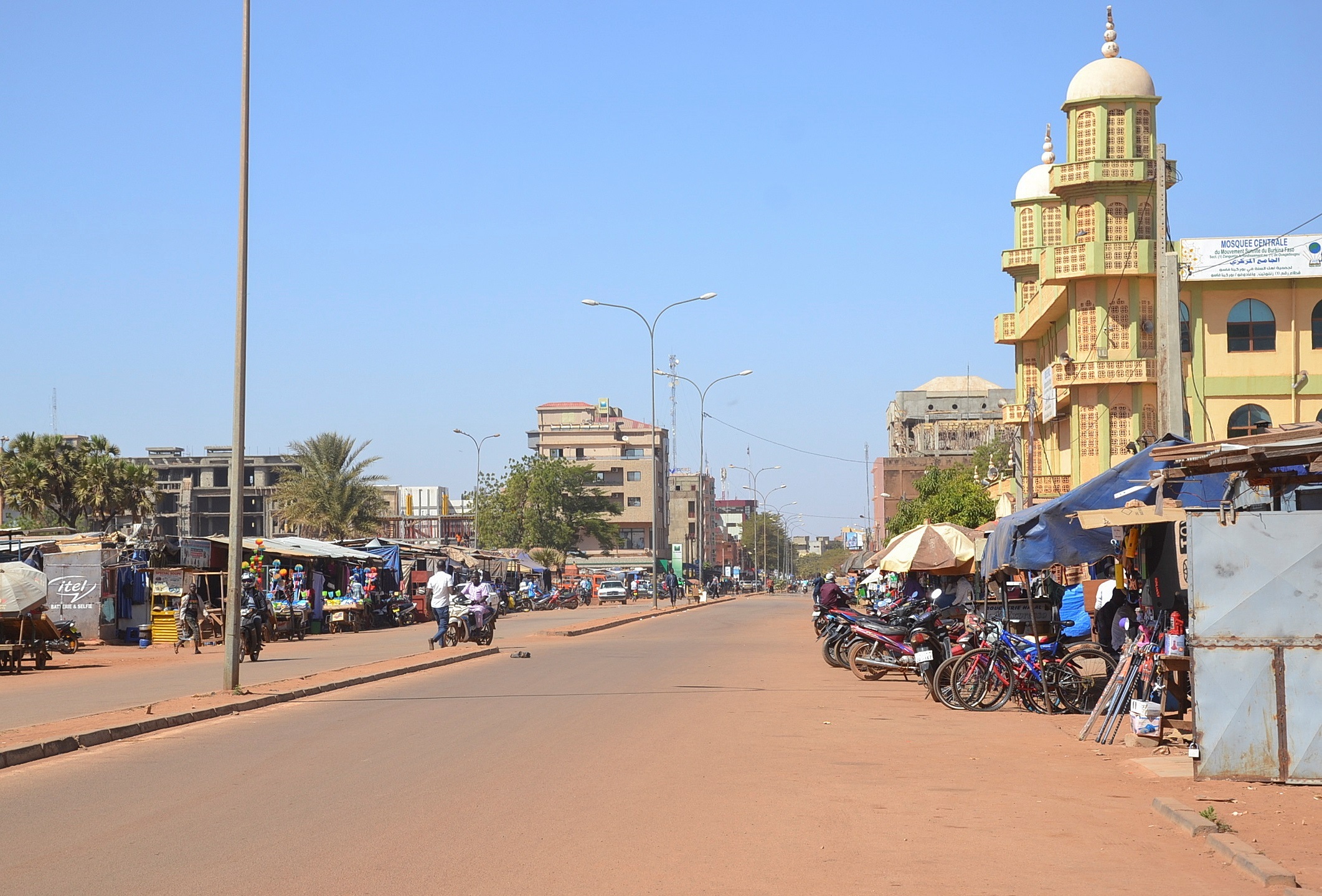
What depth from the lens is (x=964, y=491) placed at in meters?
59.5

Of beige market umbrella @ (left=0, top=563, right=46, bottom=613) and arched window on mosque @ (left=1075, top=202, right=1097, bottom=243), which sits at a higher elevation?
arched window on mosque @ (left=1075, top=202, right=1097, bottom=243)

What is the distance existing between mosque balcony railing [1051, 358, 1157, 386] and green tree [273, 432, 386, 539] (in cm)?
4335

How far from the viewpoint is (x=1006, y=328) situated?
52.2 metres

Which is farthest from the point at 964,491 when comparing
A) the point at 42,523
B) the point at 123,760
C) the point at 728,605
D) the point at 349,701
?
the point at 123,760

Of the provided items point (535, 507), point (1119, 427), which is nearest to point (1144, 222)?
point (1119, 427)

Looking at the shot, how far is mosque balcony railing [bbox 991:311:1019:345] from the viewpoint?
5144cm

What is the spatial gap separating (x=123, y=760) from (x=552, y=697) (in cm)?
656

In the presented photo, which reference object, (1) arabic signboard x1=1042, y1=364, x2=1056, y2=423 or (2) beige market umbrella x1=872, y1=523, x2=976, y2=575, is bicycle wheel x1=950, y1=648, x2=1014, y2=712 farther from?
(1) arabic signboard x1=1042, y1=364, x2=1056, y2=423

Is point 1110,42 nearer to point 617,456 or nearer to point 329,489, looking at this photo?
point 329,489

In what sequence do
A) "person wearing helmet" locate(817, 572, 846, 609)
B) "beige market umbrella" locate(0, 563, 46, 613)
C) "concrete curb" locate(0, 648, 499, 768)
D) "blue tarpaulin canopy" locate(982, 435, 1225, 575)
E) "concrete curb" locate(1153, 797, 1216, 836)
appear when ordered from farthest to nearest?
"person wearing helmet" locate(817, 572, 846, 609) < "beige market umbrella" locate(0, 563, 46, 613) < "blue tarpaulin canopy" locate(982, 435, 1225, 575) < "concrete curb" locate(0, 648, 499, 768) < "concrete curb" locate(1153, 797, 1216, 836)

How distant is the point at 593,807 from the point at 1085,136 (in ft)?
122

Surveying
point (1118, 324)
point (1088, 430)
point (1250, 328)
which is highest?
point (1118, 324)

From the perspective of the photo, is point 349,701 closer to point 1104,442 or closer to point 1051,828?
point 1051,828

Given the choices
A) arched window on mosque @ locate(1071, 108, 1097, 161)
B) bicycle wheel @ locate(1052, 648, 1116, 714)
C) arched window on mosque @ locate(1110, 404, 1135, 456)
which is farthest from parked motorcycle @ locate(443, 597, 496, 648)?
arched window on mosque @ locate(1071, 108, 1097, 161)
